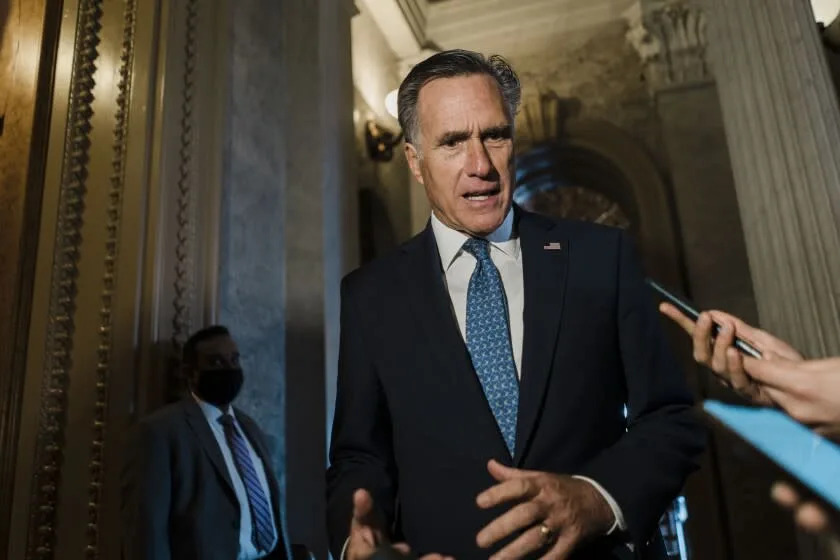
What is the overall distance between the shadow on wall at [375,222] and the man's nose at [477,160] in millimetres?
5135

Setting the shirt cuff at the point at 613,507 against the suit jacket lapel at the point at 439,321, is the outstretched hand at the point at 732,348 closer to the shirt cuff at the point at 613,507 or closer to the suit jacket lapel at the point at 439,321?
the shirt cuff at the point at 613,507

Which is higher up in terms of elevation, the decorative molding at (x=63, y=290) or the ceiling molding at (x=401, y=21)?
the ceiling molding at (x=401, y=21)

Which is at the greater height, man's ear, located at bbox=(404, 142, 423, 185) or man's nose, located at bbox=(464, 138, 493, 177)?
man's ear, located at bbox=(404, 142, 423, 185)

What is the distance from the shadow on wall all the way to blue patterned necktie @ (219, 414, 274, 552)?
3696mm

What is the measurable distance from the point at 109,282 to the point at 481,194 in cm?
241

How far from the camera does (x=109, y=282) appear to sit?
3.09 metres

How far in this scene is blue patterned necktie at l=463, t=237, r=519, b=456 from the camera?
1.19 meters

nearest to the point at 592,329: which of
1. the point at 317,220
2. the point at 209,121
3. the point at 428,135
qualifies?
the point at 428,135

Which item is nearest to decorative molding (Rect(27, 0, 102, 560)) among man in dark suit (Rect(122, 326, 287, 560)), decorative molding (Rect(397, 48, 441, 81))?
man in dark suit (Rect(122, 326, 287, 560))

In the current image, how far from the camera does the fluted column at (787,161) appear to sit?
2.82 metres

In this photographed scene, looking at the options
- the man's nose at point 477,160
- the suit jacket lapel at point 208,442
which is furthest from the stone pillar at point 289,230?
the man's nose at point 477,160

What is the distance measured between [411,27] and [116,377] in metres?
4.98

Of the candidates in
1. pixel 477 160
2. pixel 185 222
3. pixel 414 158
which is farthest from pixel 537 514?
pixel 185 222

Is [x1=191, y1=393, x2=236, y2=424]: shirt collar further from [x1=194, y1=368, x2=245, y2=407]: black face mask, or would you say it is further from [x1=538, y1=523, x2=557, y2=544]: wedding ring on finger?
[x1=538, y1=523, x2=557, y2=544]: wedding ring on finger
